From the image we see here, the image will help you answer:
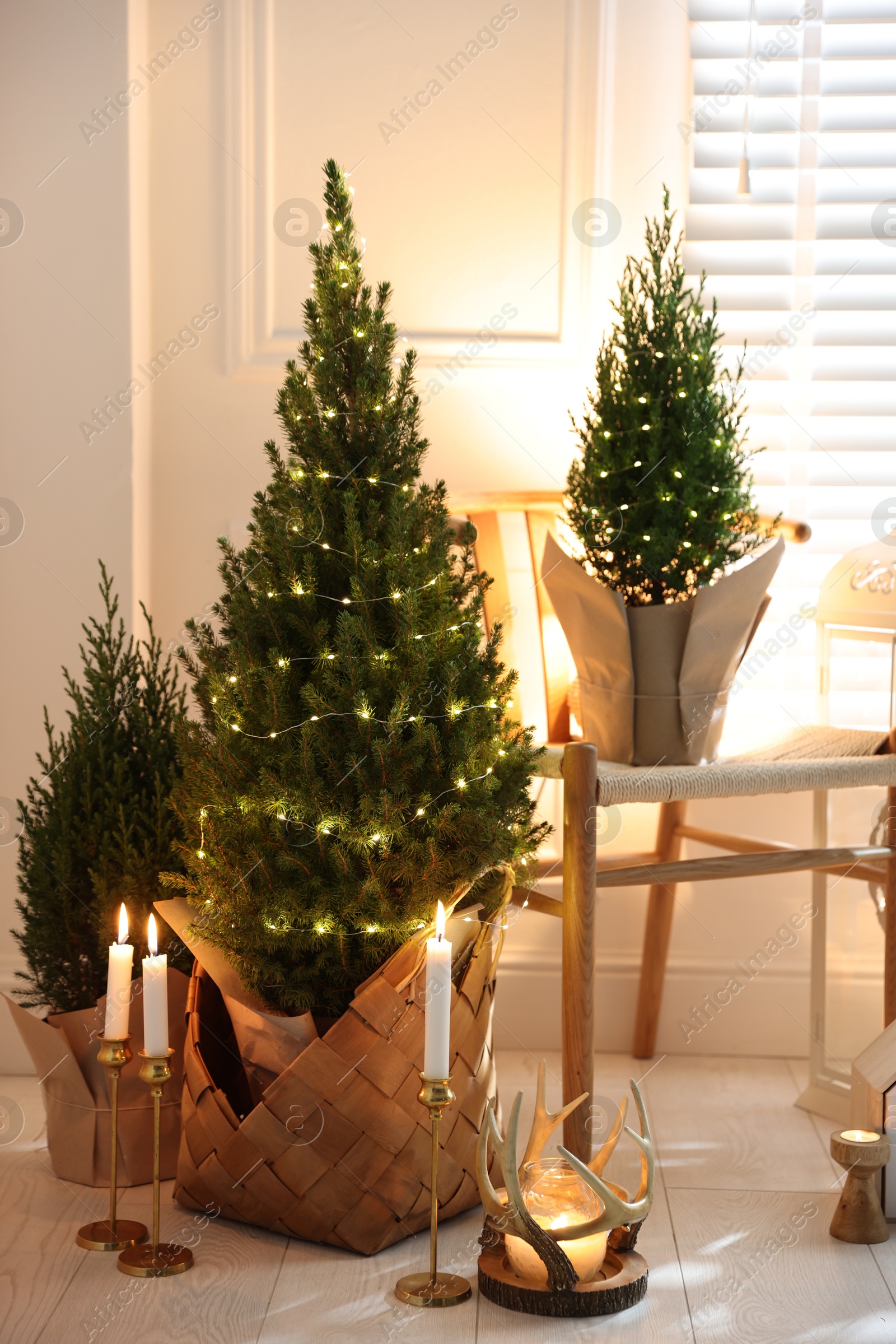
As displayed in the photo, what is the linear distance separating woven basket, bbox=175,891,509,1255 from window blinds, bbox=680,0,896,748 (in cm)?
85

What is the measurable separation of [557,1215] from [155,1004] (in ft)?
1.48

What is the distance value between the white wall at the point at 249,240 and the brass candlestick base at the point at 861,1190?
1.05m

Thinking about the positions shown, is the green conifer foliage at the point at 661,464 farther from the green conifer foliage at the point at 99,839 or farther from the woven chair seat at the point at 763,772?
the green conifer foliage at the point at 99,839

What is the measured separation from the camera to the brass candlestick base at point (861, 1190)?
133 cm

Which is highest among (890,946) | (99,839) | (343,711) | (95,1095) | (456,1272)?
(343,711)

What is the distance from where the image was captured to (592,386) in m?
1.93

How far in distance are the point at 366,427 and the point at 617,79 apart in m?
0.92

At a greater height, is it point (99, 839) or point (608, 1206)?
point (99, 839)

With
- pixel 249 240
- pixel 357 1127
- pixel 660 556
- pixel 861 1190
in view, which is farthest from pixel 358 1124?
pixel 249 240

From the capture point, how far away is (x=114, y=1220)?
51.5 inches

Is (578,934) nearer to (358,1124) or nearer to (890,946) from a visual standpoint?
(358,1124)

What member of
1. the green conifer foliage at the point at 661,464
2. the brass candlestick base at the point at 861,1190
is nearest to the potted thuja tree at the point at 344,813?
the green conifer foliage at the point at 661,464

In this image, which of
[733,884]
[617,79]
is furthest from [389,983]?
[617,79]

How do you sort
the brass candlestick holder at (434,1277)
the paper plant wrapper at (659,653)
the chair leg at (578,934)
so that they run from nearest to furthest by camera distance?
the brass candlestick holder at (434,1277) → the chair leg at (578,934) → the paper plant wrapper at (659,653)
